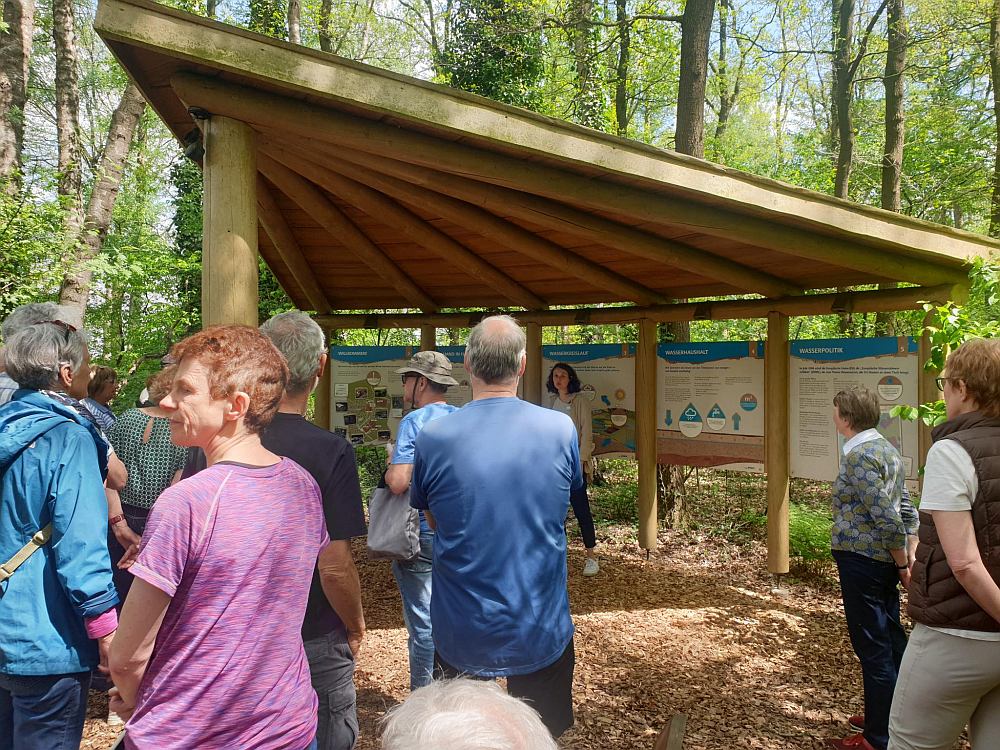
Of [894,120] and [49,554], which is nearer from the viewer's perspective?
[49,554]

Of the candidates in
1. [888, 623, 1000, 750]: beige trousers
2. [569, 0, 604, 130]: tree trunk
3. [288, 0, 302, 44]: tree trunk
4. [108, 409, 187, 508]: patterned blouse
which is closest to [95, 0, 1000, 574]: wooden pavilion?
[108, 409, 187, 508]: patterned blouse

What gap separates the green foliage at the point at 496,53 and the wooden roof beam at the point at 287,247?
744 cm

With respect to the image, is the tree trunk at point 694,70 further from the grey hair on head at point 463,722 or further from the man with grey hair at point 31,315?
the grey hair on head at point 463,722

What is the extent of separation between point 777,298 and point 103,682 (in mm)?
5269

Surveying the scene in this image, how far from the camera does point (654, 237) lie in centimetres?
472

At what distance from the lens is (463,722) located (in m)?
0.91

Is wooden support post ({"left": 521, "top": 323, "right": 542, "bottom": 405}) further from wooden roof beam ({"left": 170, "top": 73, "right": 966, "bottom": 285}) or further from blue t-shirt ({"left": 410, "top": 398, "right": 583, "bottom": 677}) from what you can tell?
blue t-shirt ({"left": 410, "top": 398, "right": 583, "bottom": 677})

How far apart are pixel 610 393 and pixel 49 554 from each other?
5102 mm

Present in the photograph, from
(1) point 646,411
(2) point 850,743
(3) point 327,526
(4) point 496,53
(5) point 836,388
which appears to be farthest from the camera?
(4) point 496,53

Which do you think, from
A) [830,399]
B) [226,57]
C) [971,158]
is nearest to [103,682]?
[226,57]

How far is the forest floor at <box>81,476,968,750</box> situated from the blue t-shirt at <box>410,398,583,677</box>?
33.3 inches

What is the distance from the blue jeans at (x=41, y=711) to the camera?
196cm

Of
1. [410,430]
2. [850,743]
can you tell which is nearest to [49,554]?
[410,430]

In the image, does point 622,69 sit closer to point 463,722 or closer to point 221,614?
point 221,614
